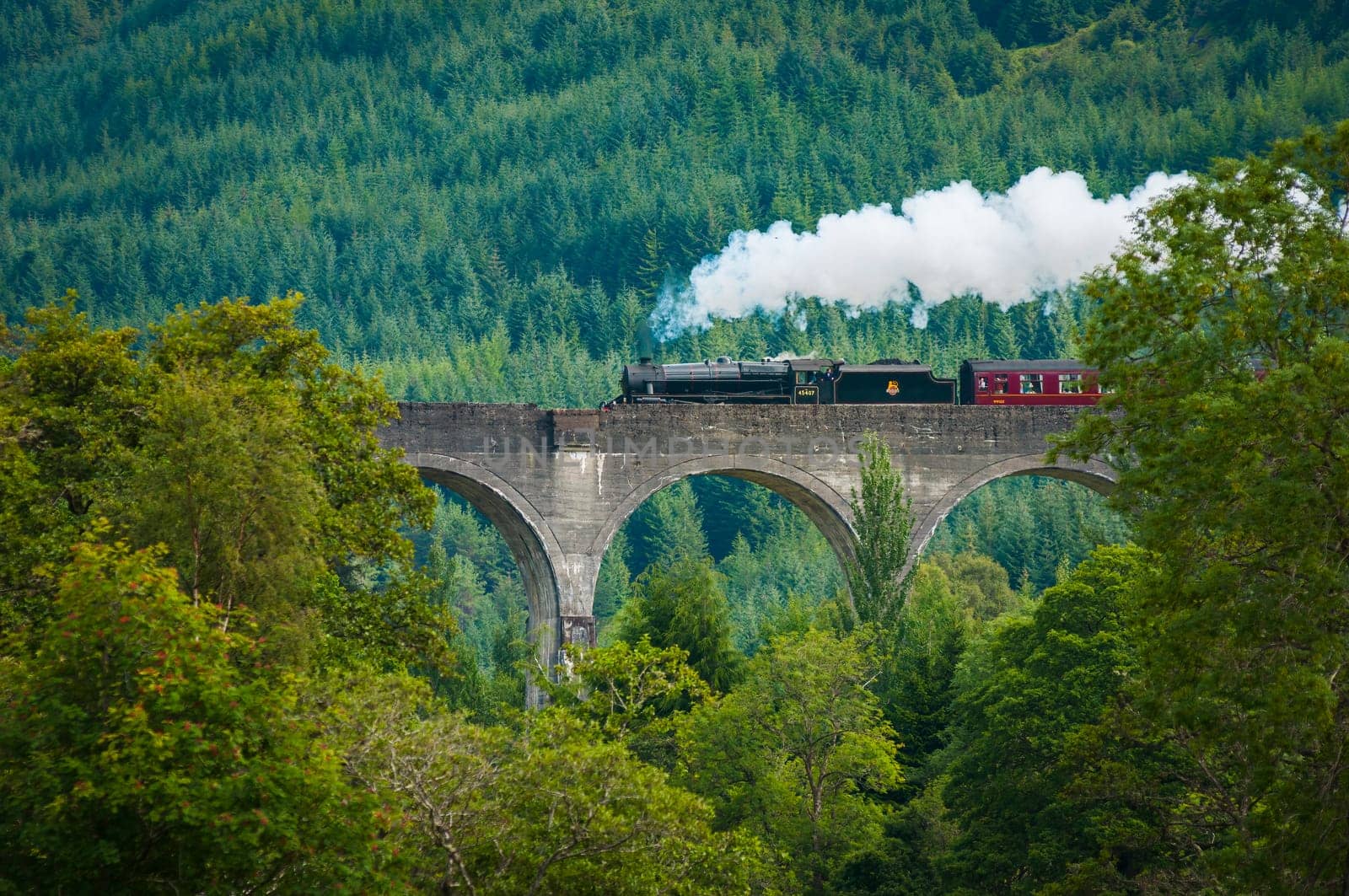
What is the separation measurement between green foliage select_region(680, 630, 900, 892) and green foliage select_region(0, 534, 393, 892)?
14.2 meters

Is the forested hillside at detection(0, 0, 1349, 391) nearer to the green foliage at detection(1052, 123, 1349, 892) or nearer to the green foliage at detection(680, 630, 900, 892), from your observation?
the green foliage at detection(680, 630, 900, 892)

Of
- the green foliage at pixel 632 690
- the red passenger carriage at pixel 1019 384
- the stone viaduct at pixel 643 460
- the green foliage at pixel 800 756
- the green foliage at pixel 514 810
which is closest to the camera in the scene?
the green foliage at pixel 514 810

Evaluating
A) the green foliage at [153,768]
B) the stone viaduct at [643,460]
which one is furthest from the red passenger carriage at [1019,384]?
the green foliage at [153,768]

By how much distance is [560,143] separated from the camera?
Result: 163750mm

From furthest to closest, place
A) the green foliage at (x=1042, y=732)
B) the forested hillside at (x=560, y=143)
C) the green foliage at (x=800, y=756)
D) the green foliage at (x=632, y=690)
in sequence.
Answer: the forested hillside at (x=560, y=143)
the green foliage at (x=800, y=756)
the green foliage at (x=632, y=690)
the green foliage at (x=1042, y=732)

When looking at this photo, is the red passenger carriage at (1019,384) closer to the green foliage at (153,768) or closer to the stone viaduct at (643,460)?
the stone viaduct at (643,460)

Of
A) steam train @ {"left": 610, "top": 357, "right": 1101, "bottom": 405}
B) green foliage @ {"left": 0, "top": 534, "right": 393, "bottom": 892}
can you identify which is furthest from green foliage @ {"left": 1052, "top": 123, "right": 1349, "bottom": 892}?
steam train @ {"left": 610, "top": 357, "right": 1101, "bottom": 405}

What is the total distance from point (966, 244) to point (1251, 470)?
75.6 meters

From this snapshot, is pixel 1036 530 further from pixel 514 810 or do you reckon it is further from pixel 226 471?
pixel 226 471

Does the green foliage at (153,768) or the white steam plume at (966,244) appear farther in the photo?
the white steam plume at (966,244)

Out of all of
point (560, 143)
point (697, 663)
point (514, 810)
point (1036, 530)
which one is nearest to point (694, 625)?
point (697, 663)

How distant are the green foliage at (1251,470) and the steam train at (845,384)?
1023 inches

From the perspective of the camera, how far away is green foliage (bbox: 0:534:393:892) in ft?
63.1

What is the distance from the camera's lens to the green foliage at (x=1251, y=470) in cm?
2128
